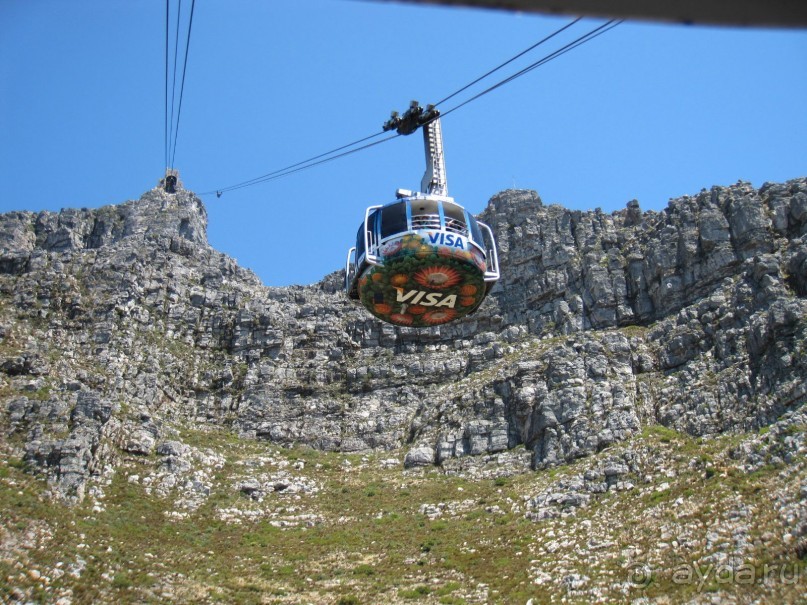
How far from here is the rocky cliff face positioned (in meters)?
59.5

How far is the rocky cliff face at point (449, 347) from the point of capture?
59.5m

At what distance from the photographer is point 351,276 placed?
24469mm

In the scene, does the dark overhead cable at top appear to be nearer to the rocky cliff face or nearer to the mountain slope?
the mountain slope

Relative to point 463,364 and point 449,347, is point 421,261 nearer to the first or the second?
point 463,364

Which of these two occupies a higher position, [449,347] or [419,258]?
[449,347]

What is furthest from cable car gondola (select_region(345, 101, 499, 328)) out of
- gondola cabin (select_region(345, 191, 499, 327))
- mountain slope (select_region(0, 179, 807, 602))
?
mountain slope (select_region(0, 179, 807, 602))

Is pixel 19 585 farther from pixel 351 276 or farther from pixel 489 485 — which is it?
pixel 489 485

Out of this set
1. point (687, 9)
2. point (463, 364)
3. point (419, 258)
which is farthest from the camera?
point (463, 364)

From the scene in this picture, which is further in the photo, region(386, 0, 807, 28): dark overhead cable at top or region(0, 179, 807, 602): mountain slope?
region(0, 179, 807, 602): mountain slope

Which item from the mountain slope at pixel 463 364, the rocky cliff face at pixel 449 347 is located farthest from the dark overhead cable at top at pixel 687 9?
the rocky cliff face at pixel 449 347

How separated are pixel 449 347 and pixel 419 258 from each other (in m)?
65.7

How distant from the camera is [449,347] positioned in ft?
284

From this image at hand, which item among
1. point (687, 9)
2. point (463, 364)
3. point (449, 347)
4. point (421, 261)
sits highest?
point (449, 347)

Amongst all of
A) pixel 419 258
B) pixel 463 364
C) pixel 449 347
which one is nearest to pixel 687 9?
pixel 419 258
